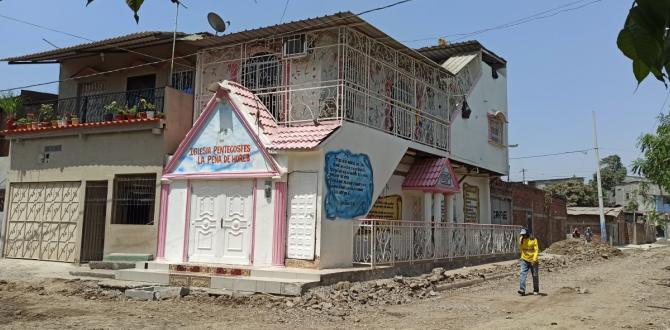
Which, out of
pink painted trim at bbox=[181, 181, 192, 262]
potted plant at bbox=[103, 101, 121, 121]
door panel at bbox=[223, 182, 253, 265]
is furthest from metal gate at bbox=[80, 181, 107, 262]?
door panel at bbox=[223, 182, 253, 265]

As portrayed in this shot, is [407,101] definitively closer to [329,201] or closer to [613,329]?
[329,201]

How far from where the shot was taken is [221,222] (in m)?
13.1

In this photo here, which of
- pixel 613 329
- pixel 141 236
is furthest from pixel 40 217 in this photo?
pixel 613 329

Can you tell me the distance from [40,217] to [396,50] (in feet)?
37.7

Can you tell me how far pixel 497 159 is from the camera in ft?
70.5

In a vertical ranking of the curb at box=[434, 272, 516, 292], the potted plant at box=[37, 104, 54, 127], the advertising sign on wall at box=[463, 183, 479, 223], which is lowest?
the curb at box=[434, 272, 516, 292]

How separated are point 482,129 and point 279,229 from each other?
35.9ft

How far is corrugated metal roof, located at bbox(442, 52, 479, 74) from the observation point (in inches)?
740

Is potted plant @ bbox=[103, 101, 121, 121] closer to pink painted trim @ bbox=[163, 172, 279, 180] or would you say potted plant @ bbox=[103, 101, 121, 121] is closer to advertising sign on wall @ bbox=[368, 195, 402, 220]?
pink painted trim @ bbox=[163, 172, 279, 180]

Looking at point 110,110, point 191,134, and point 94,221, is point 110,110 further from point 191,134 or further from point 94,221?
point 191,134

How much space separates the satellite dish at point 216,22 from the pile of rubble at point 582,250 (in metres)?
18.4

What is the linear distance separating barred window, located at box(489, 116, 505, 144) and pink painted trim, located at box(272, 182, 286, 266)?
1128 centimetres

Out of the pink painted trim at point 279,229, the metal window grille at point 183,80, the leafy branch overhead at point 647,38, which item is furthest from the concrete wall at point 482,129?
the leafy branch overhead at point 647,38

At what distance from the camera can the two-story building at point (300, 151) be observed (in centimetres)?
1213
